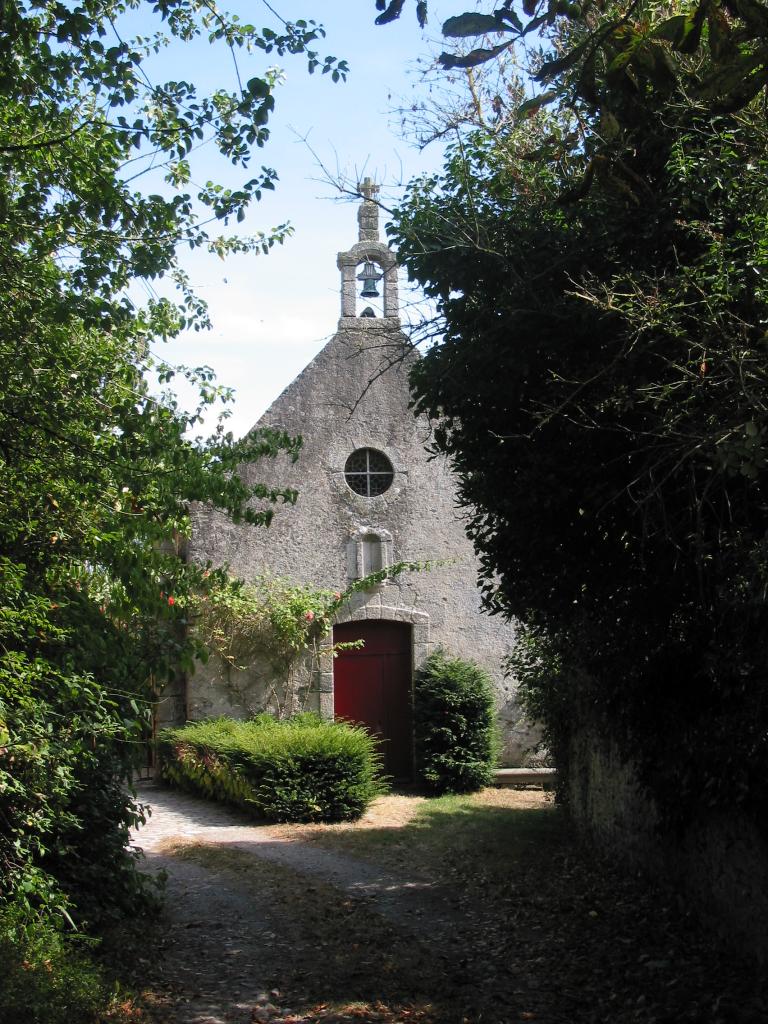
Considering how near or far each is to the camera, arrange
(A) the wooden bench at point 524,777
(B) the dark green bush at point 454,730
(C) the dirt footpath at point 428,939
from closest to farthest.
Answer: (C) the dirt footpath at point 428,939 → (B) the dark green bush at point 454,730 → (A) the wooden bench at point 524,777

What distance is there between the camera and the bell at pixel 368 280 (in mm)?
13836

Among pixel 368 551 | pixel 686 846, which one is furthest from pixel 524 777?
pixel 686 846

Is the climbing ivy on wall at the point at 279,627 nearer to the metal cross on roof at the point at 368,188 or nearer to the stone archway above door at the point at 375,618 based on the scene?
the stone archway above door at the point at 375,618

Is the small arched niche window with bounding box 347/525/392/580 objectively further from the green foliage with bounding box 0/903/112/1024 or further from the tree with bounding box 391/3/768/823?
the green foliage with bounding box 0/903/112/1024

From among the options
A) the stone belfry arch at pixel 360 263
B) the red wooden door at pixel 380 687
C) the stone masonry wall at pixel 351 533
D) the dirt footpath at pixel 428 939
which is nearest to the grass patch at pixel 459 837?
the dirt footpath at pixel 428 939

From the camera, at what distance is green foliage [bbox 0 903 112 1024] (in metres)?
4.15

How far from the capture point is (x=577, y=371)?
19.1 ft

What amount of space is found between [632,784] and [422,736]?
602cm

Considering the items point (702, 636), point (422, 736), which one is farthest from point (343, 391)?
point (702, 636)

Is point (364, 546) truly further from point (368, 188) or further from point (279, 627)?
point (368, 188)

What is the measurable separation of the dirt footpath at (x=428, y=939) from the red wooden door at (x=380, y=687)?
4.02 metres

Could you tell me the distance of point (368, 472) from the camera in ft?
46.3

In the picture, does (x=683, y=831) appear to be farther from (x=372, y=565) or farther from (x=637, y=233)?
(x=372, y=565)

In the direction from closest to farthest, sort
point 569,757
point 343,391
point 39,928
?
point 39,928, point 569,757, point 343,391
